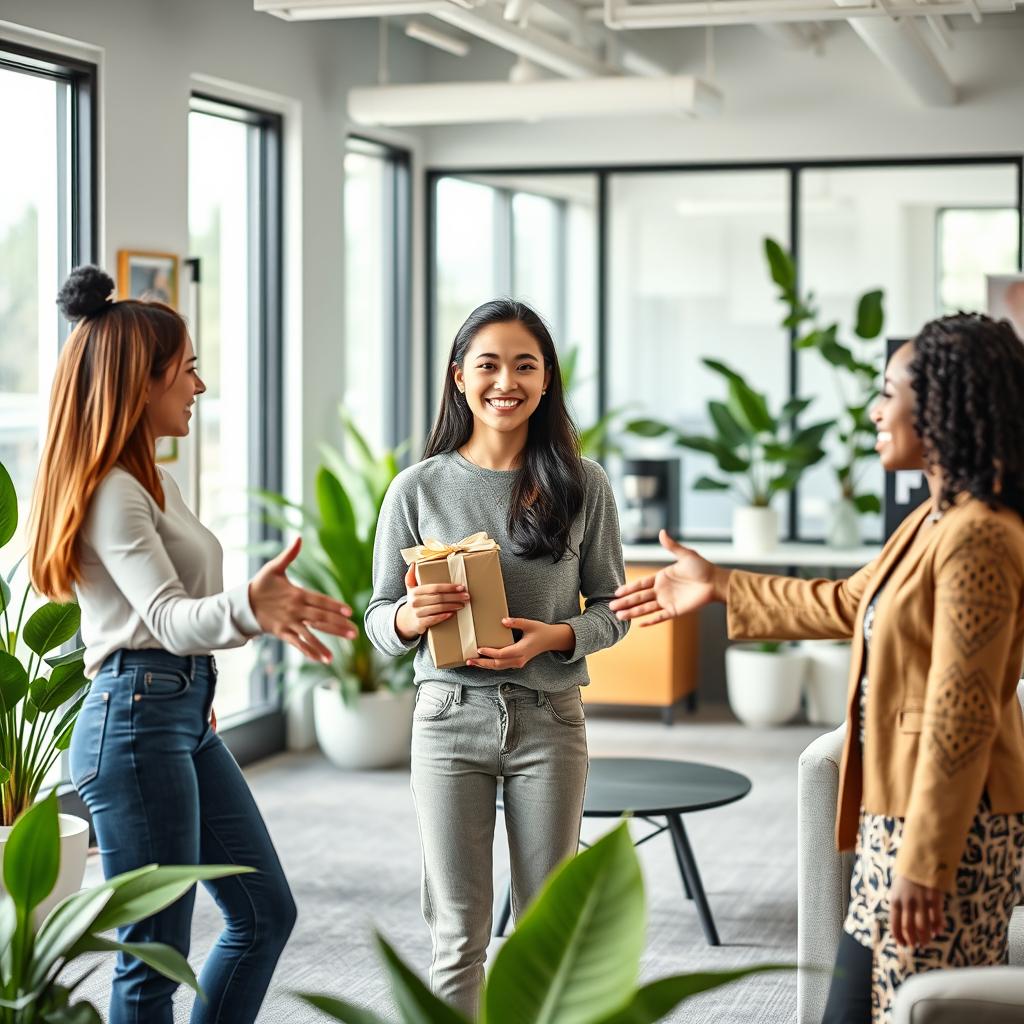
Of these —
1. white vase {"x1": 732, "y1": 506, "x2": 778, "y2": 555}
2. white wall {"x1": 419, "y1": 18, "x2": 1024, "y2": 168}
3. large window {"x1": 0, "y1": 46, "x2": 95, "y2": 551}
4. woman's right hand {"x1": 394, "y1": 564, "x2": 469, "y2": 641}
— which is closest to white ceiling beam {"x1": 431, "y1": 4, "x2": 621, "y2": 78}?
white wall {"x1": 419, "y1": 18, "x2": 1024, "y2": 168}

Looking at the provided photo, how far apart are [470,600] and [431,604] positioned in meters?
0.06

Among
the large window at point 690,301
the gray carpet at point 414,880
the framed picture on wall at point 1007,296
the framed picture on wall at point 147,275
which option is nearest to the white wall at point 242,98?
the framed picture on wall at point 147,275

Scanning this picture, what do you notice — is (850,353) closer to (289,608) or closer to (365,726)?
(365,726)

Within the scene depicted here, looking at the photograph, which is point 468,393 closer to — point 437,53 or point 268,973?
point 268,973

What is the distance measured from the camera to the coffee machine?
6.91m

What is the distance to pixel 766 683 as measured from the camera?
6578mm

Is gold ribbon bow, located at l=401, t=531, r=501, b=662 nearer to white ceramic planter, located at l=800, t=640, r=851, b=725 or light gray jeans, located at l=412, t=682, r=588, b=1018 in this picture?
light gray jeans, located at l=412, t=682, r=588, b=1018

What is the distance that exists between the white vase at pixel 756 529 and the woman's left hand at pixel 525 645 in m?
4.28

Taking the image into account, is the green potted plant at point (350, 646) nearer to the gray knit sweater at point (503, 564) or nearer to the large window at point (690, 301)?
the large window at point (690, 301)

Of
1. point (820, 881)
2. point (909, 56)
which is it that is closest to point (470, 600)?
point (820, 881)

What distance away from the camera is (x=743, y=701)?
6652 mm

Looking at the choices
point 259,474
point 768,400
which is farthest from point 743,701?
point 259,474

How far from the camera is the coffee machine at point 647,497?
6.91 meters

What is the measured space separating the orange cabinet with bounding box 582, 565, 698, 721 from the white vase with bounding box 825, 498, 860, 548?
76 cm
